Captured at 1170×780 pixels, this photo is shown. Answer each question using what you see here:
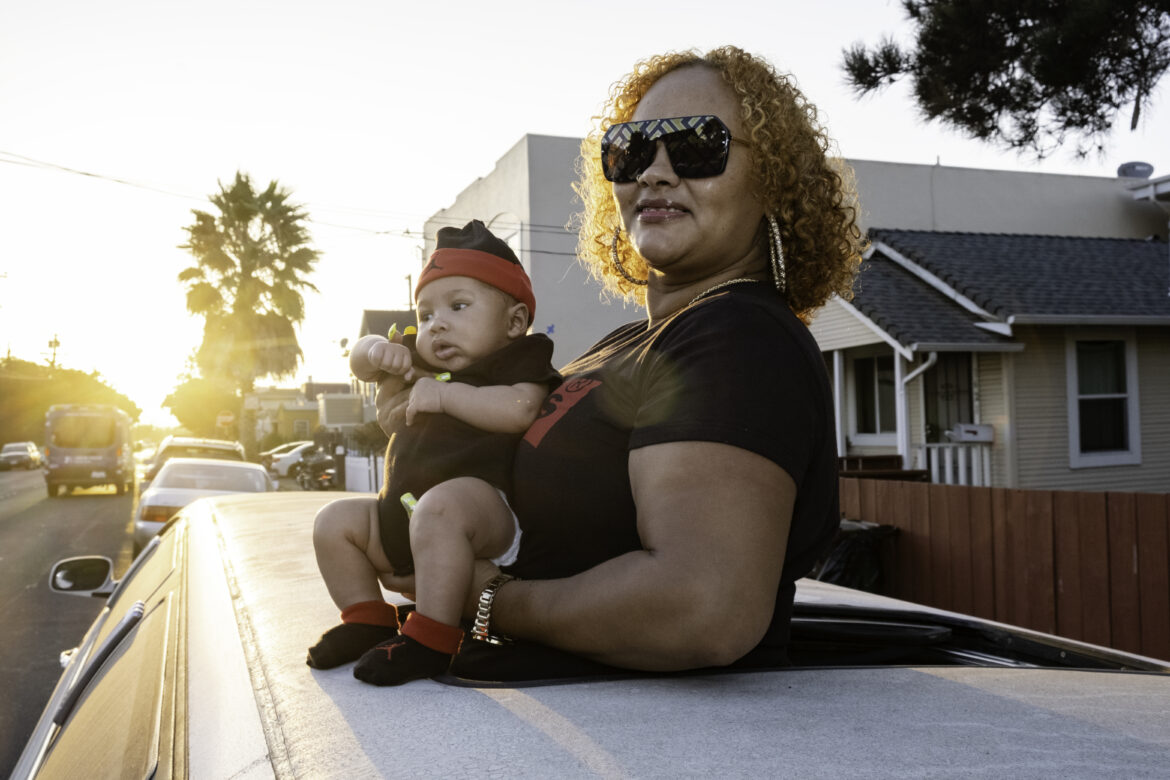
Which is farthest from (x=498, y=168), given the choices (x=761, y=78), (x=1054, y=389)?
(x=761, y=78)

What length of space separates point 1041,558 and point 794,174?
5.76 m

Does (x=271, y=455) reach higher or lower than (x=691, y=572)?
lower

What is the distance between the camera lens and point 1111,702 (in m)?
1.27

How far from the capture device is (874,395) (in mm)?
15484

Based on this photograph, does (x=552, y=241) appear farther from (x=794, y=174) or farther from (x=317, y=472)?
(x=794, y=174)

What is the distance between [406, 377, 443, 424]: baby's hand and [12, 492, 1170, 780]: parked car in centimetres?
43

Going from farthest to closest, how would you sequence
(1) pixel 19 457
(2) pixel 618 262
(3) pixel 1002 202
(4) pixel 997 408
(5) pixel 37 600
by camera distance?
(1) pixel 19 457 → (3) pixel 1002 202 → (4) pixel 997 408 → (5) pixel 37 600 → (2) pixel 618 262

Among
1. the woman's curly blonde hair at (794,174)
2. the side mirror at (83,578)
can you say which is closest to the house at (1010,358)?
the side mirror at (83,578)

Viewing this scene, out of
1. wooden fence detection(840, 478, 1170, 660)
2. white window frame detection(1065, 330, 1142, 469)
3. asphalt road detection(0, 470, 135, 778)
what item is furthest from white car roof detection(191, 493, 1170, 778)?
white window frame detection(1065, 330, 1142, 469)

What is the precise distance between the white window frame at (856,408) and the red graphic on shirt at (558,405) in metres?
13.9

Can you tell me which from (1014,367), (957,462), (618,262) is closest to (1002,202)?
(1014,367)

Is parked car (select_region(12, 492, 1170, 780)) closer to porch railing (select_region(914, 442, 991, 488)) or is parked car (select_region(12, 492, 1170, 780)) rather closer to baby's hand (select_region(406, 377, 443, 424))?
baby's hand (select_region(406, 377, 443, 424))

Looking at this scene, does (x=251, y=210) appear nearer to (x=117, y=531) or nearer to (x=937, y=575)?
(x=117, y=531)

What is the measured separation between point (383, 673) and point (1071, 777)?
2.92ft
